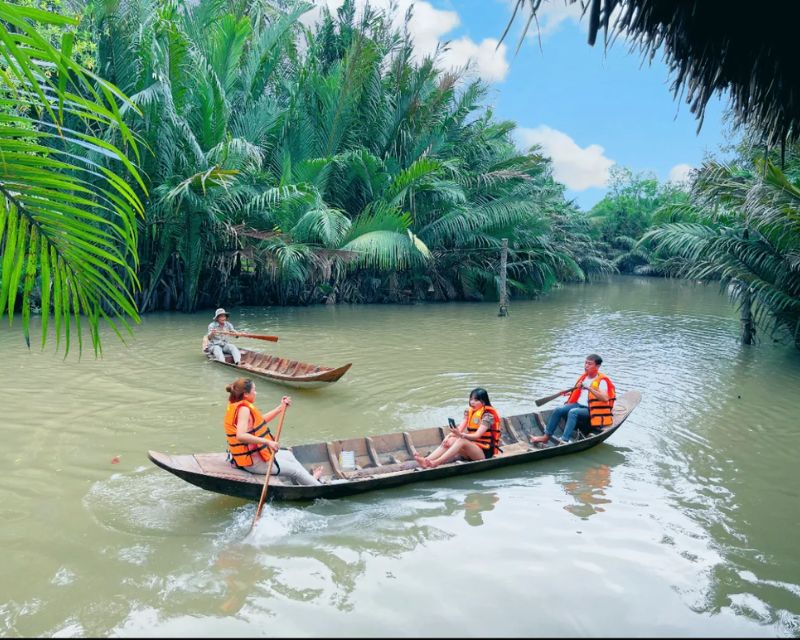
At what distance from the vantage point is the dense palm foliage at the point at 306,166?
51.7 ft

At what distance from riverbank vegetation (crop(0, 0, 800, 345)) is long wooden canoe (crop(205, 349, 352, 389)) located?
360cm

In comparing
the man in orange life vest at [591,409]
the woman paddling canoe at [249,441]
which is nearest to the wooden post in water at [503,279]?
the man in orange life vest at [591,409]

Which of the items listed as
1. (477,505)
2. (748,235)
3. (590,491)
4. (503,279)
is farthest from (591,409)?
(503,279)

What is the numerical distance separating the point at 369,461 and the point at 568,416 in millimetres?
2698

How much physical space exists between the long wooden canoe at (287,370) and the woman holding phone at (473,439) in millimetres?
2769

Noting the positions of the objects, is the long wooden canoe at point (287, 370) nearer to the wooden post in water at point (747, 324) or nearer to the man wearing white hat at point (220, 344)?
the man wearing white hat at point (220, 344)

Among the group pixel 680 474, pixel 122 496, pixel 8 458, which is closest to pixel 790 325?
pixel 680 474

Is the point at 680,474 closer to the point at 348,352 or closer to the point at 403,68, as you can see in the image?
the point at 348,352

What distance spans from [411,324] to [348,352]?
491 centimetres

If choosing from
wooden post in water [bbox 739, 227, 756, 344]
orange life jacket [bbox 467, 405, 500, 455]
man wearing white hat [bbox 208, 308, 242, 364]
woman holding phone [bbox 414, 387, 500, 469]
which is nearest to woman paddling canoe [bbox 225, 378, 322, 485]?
woman holding phone [bbox 414, 387, 500, 469]

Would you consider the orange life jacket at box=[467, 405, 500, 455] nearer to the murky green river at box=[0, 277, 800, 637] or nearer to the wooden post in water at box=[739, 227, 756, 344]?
the murky green river at box=[0, 277, 800, 637]

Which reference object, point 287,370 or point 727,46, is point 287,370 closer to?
point 287,370

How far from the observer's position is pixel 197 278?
17.9 meters

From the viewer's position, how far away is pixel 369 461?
6.59 metres
